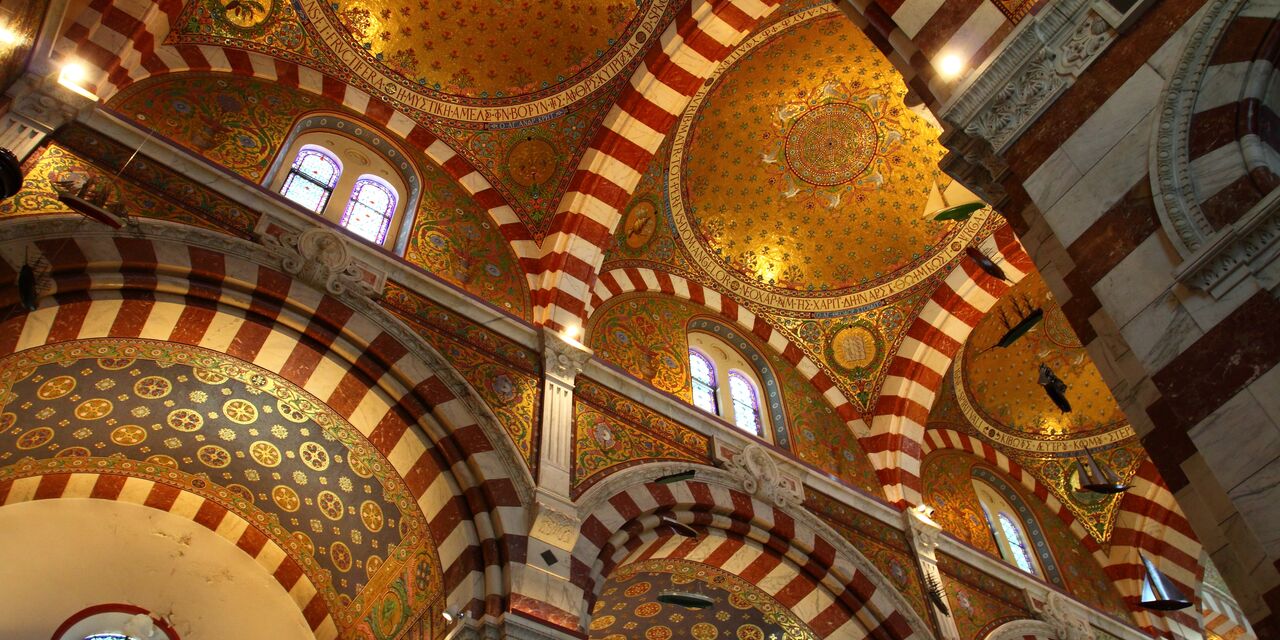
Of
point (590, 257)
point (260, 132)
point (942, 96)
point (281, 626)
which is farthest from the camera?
point (590, 257)

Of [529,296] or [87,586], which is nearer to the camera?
[87,586]

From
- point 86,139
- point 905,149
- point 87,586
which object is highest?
point 905,149

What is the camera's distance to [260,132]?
24.8ft

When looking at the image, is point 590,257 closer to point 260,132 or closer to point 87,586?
point 260,132

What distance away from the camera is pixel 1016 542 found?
12.2 m

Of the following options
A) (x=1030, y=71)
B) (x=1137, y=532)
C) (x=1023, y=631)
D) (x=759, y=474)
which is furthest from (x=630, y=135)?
(x=1137, y=532)

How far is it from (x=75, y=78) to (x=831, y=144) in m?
7.93

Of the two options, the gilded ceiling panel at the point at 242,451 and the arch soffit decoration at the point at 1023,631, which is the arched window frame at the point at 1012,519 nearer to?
the arch soffit decoration at the point at 1023,631

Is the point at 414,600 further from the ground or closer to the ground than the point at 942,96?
closer to the ground

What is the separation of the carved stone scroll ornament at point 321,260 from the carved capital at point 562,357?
1687 mm

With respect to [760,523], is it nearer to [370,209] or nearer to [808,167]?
[808,167]

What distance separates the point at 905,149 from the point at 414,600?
25.3 ft

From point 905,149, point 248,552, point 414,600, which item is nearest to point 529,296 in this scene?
point 414,600

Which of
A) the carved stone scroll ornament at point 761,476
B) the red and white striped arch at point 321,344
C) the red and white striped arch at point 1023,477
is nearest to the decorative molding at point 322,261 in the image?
the red and white striped arch at point 321,344
